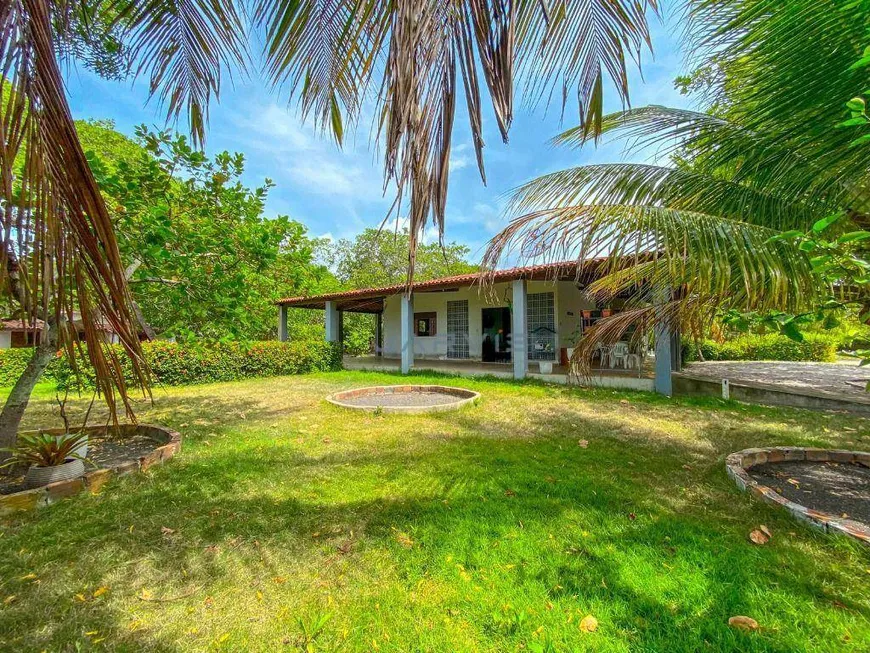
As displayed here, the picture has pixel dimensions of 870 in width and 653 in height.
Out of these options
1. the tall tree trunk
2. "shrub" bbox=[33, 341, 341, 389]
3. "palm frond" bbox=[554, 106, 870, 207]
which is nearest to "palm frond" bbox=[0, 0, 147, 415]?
"palm frond" bbox=[554, 106, 870, 207]

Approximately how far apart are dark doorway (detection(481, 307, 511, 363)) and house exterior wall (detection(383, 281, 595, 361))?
218 mm

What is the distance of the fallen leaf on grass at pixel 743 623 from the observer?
6.23 ft

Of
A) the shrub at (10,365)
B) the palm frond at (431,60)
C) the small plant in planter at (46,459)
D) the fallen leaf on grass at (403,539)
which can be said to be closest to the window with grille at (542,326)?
the fallen leaf on grass at (403,539)

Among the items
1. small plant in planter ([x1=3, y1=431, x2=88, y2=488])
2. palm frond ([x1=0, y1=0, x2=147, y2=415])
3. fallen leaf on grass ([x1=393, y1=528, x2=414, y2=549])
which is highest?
palm frond ([x1=0, y1=0, x2=147, y2=415])

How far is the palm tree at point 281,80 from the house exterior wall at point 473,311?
27.6 feet

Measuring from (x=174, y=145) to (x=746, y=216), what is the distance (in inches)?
233

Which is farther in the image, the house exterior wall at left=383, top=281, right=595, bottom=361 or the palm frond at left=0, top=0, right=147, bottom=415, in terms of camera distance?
the house exterior wall at left=383, top=281, right=595, bottom=361

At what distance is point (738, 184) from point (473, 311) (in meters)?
12.3

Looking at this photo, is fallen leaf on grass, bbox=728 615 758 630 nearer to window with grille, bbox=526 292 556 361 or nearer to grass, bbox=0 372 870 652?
grass, bbox=0 372 870 652

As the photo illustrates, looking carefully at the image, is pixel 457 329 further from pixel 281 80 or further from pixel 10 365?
pixel 10 365

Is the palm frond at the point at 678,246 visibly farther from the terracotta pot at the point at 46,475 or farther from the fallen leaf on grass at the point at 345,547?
the terracotta pot at the point at 46,475

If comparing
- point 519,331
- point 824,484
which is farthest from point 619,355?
point 824,484

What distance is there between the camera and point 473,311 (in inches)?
607

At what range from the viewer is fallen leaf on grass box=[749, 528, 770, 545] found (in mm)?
2648
